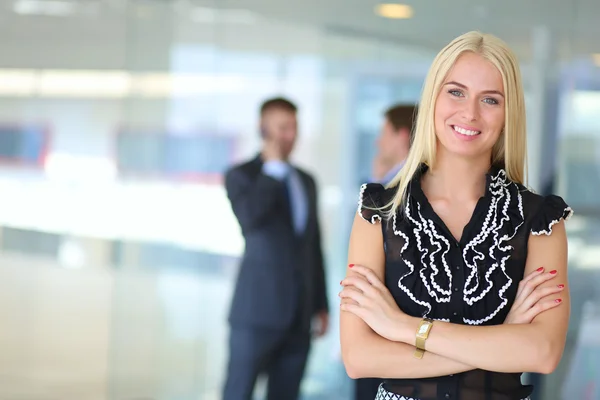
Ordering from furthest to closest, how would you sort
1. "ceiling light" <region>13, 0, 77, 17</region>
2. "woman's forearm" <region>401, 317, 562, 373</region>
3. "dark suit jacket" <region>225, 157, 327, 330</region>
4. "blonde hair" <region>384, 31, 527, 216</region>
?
"ceiling light" <region>13, 0, 77, 17</region> < "dark suit jacket" <region>225, 157, 327, 330</region> < "blonde hair" <region>384, 31, 527, 216</region> < "woman's forearm" <region>401, 317, 562, 373</region>

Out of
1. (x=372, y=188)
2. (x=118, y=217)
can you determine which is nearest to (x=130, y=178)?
(x=118, y=217)

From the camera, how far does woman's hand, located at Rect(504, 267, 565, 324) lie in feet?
7.03

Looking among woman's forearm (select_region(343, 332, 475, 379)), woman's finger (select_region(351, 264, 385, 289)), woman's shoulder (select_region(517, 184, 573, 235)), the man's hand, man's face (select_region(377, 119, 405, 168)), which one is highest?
man's face (select_region(377, 119, 405, 168))

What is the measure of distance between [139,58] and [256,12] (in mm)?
736

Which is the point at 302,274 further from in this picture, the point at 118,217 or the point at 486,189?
the point at 486,189

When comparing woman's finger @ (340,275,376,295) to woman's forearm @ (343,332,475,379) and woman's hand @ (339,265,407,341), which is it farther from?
woman's forearm @ (343,332,475,379)

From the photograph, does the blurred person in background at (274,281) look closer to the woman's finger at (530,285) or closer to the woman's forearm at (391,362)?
the woman's forearm at (391,362)

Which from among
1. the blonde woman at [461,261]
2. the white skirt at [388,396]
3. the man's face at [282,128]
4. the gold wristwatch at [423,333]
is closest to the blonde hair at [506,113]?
the blonde woman at [461,261]

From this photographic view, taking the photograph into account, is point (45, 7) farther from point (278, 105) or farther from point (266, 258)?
point (266, 258)

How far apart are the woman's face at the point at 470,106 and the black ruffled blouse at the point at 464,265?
12 cm

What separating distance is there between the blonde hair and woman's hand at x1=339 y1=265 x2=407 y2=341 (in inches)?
6.1

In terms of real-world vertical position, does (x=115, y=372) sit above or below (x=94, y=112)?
below

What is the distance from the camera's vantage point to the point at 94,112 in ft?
19.0

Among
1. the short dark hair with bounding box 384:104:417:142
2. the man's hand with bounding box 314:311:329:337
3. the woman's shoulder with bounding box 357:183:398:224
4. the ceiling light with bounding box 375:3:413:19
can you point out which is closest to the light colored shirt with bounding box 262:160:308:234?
the man's hand with bounding box 314:311:329:337
